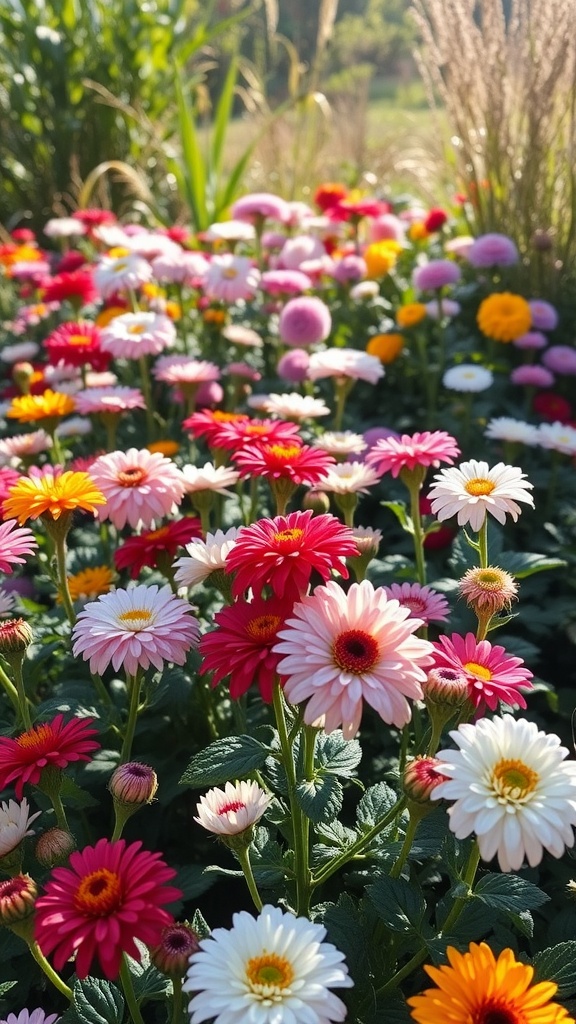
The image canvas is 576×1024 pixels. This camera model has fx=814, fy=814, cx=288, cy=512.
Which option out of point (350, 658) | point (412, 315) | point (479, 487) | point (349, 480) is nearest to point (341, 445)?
point (349, 480)

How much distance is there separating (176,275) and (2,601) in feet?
5.58

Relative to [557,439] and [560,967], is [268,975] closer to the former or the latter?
[560,967]

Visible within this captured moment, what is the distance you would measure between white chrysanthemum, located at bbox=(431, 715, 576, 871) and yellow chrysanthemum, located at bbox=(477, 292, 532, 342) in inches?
82.2

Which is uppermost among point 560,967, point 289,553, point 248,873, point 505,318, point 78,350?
point 289,553

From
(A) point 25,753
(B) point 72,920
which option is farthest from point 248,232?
(B) point 72,920

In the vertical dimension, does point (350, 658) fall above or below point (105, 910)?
above

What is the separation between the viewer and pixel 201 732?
162 cm

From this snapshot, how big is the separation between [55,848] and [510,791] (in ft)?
1.91

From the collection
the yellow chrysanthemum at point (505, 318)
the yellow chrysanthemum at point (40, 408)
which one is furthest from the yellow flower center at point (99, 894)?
the yellow chrysanthemum at point (505, 318)

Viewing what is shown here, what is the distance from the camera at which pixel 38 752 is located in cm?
108

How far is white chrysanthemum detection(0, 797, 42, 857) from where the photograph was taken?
103 centimetres

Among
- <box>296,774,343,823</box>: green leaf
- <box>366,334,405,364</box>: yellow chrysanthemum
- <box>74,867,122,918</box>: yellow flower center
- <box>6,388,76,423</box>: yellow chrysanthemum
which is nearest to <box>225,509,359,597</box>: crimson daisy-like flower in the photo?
<box>296,774,343,823</box>: green leaf

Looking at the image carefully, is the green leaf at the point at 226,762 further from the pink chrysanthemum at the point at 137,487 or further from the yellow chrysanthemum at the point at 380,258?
the yellow chrysanthemum at the point at 380,258

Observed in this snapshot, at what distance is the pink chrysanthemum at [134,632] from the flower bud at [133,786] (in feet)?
0.45
